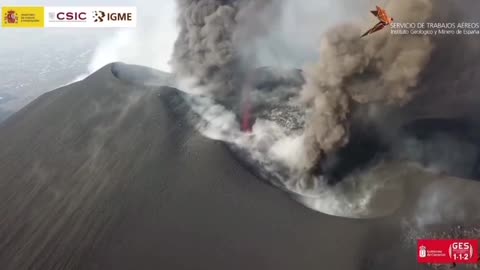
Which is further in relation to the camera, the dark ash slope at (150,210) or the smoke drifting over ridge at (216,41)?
the smoke drifting over ridge at (216,41)

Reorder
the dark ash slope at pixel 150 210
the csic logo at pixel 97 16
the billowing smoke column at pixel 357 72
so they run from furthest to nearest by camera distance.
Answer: the csic logo at pixel 97 16
the billowing smoke column at pixel 357 72
the dark ash slope at pixel 150 210

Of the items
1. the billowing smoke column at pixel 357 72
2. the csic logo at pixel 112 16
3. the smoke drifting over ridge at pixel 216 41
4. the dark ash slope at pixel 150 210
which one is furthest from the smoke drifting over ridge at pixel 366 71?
the csic logo at pixel 112 16

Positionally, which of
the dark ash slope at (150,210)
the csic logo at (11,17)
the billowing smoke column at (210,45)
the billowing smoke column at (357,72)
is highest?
the billowing smoke column at (210,45)

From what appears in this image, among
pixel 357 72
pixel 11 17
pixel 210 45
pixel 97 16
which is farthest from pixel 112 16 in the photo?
pixel 357 72

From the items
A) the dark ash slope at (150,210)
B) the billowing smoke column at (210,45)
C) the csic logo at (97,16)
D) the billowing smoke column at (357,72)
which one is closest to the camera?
the dark ash slope at (150,210)

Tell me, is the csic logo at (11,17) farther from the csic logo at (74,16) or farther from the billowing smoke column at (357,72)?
the billowing smoke column at (357,72)

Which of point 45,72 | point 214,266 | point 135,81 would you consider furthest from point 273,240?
point 45,72
